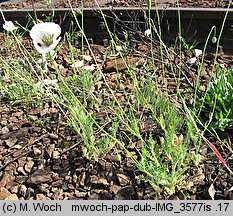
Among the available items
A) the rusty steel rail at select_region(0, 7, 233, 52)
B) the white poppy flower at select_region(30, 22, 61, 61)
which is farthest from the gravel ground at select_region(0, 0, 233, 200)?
the rusty steel rail at select_region(0, 7, 233, 52)

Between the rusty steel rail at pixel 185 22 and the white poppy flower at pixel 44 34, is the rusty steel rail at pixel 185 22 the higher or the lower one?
the higher one

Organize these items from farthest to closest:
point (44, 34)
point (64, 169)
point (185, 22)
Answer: point (185, 22) → point (64, 169) → point (44, 34)

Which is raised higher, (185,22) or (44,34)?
(185,22)

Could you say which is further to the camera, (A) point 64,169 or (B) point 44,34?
(A) point 64,169

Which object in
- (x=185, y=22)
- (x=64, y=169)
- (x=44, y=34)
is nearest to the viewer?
(x=44, y=34)

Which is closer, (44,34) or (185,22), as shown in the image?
(44,34)

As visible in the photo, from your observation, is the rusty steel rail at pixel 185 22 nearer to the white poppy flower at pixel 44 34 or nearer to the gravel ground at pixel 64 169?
the gravel ground at pixel 64 169

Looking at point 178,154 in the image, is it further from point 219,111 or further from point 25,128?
point 25,128

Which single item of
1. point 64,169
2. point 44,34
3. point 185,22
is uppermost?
point 185,22

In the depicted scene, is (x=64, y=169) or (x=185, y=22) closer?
(x=64, y=169)

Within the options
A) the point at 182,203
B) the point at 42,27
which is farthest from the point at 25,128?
the point at 182,203

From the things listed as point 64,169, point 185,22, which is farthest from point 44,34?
point 185,22

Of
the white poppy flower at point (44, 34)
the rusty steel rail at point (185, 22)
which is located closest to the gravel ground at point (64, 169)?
the white poppy flower at point (44, 34)

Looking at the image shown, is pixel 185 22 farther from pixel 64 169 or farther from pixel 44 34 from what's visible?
pixel 44 34
